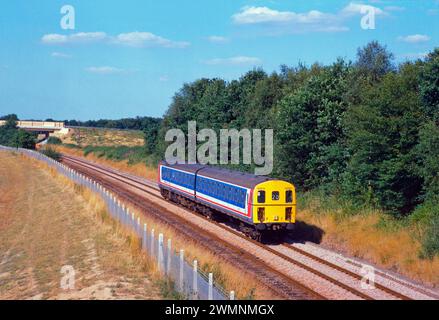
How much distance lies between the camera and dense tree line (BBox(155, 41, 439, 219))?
23.9 meters

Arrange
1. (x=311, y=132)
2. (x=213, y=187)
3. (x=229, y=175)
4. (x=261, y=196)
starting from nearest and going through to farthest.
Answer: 1. (x=261, y=196)
2. (x=229, y=175)
3. (x=213, y=187)
4. (x=311, y=132)

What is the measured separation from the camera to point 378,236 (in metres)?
22.6

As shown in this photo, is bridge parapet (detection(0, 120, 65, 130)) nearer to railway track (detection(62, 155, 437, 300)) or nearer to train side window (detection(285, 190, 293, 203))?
railway track (detection(62, 155, 437, 300))

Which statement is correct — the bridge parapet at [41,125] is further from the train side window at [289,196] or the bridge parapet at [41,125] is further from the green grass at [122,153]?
the train side window at [289,196]

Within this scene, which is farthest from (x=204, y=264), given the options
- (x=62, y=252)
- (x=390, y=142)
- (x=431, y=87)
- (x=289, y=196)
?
(x=431, y=87)

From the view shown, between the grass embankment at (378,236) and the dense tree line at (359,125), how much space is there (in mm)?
853

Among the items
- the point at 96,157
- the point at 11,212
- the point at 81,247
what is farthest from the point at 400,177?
the point at 96,157

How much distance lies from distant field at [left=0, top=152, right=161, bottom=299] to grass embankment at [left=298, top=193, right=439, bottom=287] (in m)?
8.76

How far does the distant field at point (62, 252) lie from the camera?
1593 centimetres

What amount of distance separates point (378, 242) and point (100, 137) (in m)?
115

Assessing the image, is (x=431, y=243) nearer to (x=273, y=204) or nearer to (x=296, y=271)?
(x=296, y=271)

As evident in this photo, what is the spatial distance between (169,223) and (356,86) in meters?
12.5

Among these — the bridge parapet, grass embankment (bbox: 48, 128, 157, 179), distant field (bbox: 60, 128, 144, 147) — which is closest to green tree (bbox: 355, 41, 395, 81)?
grass embankment (bbox: 48, 128, 157, 179)

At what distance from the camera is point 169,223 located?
29.1 meters
